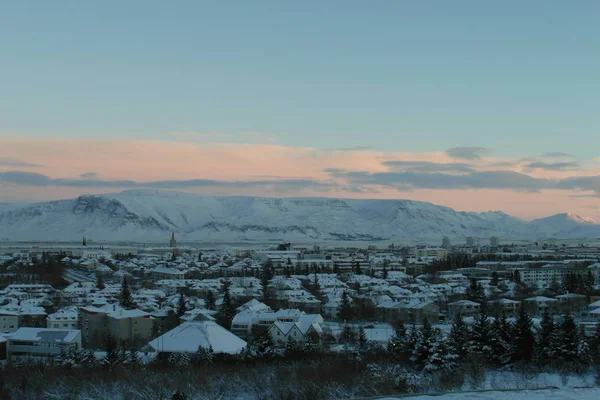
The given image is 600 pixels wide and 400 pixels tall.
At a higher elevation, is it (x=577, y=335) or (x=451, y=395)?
(x=451, y=395)

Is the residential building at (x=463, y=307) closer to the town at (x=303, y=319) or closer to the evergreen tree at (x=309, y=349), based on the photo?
the town at (x=303, y=319)

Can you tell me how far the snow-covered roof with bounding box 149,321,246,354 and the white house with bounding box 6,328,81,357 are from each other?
1.87 metres

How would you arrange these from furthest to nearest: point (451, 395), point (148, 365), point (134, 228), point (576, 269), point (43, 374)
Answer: point (134, 228) → point (576, 269) → point (148, 365) → point (43, 374) → point (451, 395)

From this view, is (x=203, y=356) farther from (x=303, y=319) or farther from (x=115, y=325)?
(x=303, y=319)

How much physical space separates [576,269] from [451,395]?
31.0 m

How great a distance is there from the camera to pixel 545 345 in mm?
11500

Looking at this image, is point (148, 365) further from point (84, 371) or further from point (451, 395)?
point (451, 395)

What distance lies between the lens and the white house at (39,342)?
45.8 ft

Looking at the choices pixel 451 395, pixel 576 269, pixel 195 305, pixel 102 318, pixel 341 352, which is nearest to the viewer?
pixel 451 395

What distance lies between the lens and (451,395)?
5.51 m

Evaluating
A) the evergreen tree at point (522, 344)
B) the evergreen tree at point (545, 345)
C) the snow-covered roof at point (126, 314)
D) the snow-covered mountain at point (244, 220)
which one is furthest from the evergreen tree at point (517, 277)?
the snow-covered mountain at point (244, 220)

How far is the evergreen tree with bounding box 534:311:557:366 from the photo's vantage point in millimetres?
11265

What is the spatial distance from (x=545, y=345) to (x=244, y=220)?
112 m

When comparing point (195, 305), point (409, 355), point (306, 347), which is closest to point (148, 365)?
point (306, 347)
